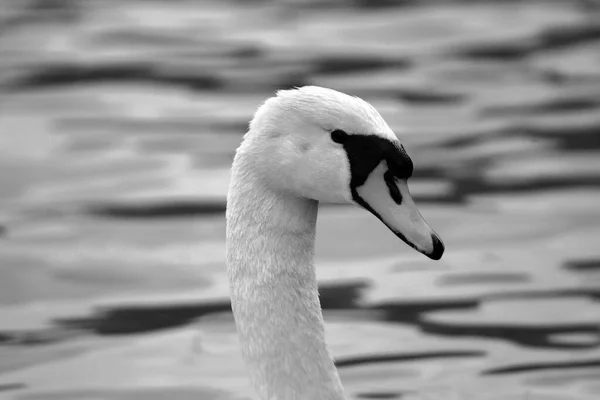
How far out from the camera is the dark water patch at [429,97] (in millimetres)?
10773

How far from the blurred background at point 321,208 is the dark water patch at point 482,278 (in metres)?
0.02

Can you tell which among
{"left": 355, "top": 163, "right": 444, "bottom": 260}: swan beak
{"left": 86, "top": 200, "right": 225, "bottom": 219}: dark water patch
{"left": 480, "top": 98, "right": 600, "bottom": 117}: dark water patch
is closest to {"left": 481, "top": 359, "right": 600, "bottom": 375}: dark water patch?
{"left": 355, "top": 163, "right": 444, "bottom": 260}: swan beak

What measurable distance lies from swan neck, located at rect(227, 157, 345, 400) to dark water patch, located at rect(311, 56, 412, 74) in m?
6.86

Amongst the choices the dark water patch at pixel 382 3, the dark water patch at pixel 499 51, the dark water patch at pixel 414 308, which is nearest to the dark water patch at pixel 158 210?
the dark water patch at pixel 414 308

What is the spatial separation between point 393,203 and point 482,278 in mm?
3263

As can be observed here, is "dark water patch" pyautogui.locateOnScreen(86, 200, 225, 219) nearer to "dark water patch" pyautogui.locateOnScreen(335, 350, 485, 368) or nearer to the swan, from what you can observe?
"dark water patch" pyautogui.locateOnScreen(335, 350, 485, 368)

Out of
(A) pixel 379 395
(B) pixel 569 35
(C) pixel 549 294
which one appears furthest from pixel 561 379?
(B) pixel 569 35

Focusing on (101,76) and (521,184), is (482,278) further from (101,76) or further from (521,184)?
(101,76)

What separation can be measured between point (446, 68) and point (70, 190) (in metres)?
3.72

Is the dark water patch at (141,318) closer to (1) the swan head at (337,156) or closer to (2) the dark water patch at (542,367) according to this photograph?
(2) the dark water patch at (542,367)

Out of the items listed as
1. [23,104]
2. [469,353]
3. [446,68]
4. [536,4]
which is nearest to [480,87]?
[446,68]

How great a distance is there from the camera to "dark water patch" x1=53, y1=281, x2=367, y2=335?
700cm

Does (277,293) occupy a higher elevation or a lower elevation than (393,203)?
lower

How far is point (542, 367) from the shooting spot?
639 cm
